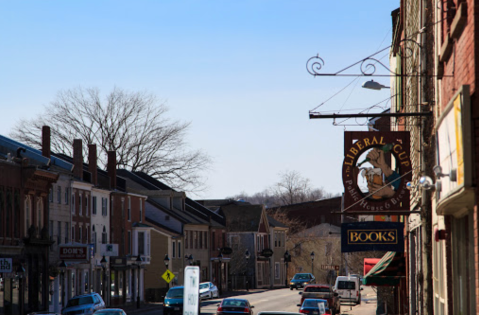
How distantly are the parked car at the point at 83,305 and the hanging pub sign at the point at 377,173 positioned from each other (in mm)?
24531

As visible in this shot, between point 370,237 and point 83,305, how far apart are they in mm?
24072

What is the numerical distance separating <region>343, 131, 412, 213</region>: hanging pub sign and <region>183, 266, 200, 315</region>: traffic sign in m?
5.62

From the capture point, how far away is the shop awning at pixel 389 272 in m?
25.8

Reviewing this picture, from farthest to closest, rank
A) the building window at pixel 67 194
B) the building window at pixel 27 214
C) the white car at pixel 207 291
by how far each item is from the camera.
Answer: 1. the white car at pixel 207 291
2. the building window at pixel 67 194
3. the building window at pixel 27 214

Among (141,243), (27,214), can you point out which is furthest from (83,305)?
(141,243)

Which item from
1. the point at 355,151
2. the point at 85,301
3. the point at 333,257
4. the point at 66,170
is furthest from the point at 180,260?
the point at 355,151

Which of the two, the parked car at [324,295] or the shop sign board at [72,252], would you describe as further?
the shop sign board at [72,252]

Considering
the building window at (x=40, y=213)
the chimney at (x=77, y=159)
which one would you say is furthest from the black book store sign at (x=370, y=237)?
the chimney at (x=77, y=159)

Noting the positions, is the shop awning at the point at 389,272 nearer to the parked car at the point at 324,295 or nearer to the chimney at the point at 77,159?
the parked car at the point at 324,295

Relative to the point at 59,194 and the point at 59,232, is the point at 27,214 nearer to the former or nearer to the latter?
the point at 59,194

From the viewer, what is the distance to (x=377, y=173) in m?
19.5

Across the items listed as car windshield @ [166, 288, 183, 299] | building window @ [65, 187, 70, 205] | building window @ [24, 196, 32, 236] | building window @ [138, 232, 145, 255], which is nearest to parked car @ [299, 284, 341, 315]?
car windshield @ [166, 288, 183, 299]

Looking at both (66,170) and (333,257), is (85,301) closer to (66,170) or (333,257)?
(66,170)

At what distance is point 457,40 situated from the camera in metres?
11.9
